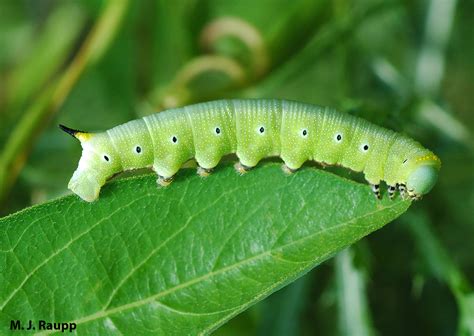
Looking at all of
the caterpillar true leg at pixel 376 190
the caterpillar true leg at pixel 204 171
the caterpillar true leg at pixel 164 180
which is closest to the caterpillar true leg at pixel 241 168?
the caterpillar true leg at pixel 204 171

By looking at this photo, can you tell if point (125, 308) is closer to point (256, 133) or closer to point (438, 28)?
point (256, 133)

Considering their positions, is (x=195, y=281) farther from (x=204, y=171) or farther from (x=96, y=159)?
(x=96, y=159)

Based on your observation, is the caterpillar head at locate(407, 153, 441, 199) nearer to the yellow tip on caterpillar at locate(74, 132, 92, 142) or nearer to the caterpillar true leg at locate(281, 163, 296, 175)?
the caterpillar true leg at locate(281, 163, 296, 175)

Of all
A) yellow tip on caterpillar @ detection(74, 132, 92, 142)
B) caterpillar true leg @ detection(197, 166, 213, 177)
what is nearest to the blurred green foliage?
caterpillar true leg @ detection(197, 166, 213, 177)

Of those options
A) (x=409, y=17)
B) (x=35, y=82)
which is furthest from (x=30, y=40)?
(x=409, y=17)

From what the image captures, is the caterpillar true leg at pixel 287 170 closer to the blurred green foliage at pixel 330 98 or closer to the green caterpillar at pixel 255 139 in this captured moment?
the green caterpillar at pixel 255 139
